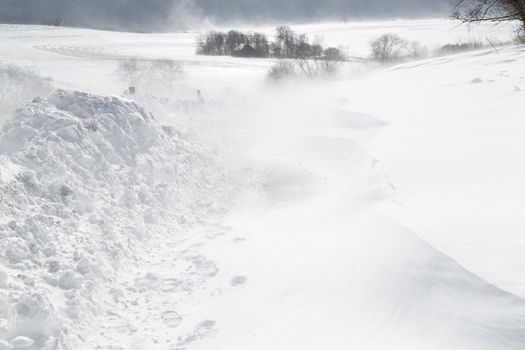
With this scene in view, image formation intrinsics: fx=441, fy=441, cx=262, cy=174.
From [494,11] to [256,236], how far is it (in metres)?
5.68

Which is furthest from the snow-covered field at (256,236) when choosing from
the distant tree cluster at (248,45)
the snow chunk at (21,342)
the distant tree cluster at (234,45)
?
the distant tree cluster at (234,45)

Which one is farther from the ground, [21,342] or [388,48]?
[388,48]

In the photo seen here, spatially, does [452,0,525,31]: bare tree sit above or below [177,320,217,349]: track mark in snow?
above

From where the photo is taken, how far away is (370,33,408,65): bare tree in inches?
2947

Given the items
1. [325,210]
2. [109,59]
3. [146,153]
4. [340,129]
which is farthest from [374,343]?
[109,59]

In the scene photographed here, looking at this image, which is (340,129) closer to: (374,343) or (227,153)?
(227,153)

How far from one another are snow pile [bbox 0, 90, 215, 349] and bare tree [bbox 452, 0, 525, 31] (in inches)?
247

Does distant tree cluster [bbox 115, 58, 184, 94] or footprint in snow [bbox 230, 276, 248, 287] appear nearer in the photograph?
footprint in snow [bbox 230, 276, 248, 287]

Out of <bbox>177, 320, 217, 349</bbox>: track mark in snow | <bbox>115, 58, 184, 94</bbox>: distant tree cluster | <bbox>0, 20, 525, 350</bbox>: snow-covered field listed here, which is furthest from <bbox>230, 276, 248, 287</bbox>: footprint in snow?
<bbox>115, 58, 184, 94</bbox>: distant tree cluster

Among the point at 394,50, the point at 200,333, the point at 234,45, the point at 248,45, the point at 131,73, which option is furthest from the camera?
the point at 234,45

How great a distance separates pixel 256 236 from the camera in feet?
29.7

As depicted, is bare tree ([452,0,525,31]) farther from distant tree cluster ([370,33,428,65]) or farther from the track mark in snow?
distant tree cluster ([370,33,428,65])

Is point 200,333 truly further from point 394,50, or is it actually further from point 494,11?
point 394,50

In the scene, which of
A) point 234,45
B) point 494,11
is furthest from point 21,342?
point 234,45
